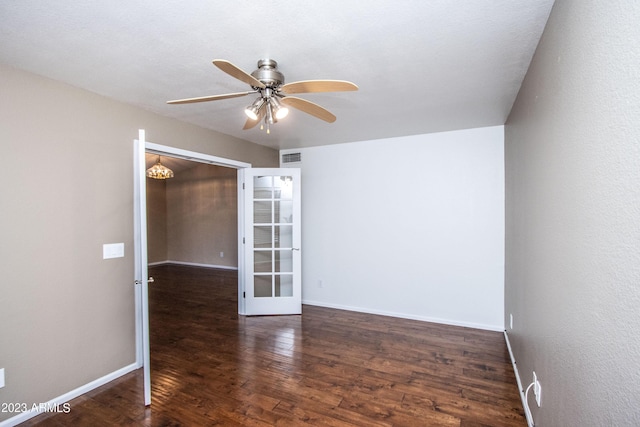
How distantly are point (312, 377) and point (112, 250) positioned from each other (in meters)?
2.12

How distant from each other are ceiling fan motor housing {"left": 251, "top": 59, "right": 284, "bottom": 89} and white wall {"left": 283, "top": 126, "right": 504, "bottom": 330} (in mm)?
2497

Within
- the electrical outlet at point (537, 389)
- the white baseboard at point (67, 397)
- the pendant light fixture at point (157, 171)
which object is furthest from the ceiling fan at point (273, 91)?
the pendant light fixture at point (157, 171)

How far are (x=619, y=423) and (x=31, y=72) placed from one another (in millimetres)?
3619

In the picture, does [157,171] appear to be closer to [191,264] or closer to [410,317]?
[191,264]

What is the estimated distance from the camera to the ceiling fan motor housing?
187cm

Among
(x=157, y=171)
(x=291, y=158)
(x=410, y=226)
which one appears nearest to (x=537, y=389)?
(x=410, y=226)

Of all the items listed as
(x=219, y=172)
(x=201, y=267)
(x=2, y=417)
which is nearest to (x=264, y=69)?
(x=2, y=417)

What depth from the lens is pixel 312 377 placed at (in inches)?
101

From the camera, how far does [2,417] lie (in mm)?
1963

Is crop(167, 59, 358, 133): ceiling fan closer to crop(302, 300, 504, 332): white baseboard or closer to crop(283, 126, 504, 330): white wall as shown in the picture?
crop(283, 126, 504, 330): white wall

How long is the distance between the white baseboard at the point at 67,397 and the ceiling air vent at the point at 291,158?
3.37 meters

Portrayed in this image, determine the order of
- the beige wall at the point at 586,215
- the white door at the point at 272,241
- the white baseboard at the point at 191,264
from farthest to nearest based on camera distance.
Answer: the white baseboard at the point at 191,264 → the white door at the point at 272,241 → the beige wall at the point at 586,215

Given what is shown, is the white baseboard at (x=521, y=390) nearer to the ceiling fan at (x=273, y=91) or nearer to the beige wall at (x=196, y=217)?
the ceiling fan at (x=273, y=91)

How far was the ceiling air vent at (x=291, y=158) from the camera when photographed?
4.76 meters
